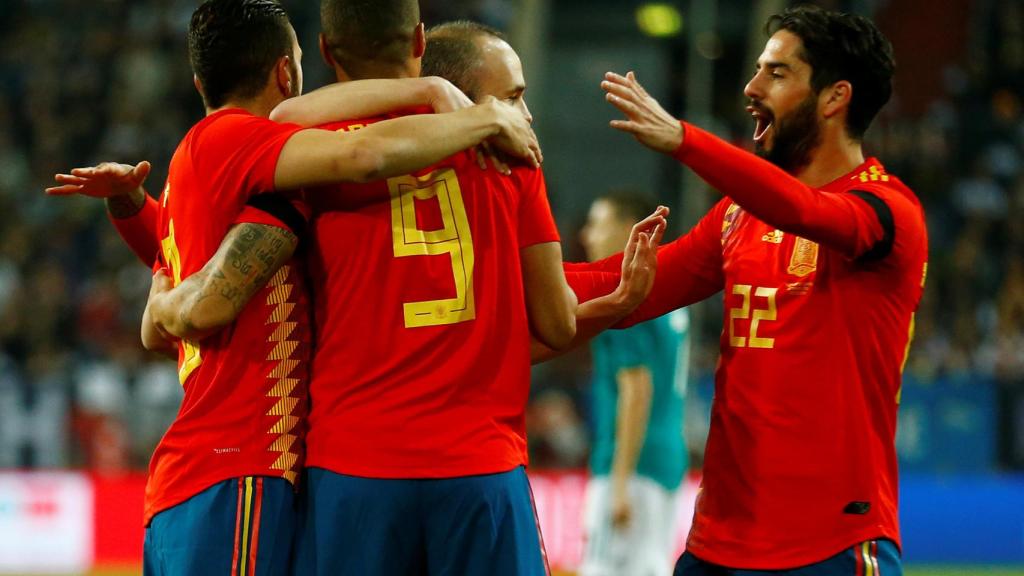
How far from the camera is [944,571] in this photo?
11758 millimetres

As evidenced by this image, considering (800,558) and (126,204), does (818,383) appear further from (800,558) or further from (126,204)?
(126,204)

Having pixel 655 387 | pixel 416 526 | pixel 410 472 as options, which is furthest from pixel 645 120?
pixel 655 387

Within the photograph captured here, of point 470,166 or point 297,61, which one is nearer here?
point 470,166

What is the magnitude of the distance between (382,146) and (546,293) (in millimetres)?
611

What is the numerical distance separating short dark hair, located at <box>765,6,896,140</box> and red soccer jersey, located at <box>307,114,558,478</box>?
3.35ft

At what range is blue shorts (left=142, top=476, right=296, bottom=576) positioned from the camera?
3.50 meters

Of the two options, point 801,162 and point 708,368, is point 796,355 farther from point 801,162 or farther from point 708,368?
point 708,368

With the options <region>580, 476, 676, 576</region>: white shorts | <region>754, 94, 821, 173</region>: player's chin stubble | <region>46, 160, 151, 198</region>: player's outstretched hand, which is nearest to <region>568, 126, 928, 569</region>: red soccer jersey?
<region>754, 94, 821, 173</region>: player's chin stubble

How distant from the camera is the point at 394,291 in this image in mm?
3461

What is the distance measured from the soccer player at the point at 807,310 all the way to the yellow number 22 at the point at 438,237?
1.55 feet

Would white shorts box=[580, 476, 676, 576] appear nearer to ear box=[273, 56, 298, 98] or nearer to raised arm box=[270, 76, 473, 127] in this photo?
ear box=[273, 56, 298, 98]

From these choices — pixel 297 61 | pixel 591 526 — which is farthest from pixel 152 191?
pixel 297 61

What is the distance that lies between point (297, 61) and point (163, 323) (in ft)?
2.71

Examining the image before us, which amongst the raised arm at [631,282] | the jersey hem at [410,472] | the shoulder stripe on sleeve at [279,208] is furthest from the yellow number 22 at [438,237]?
the raised arm at [631,282]
